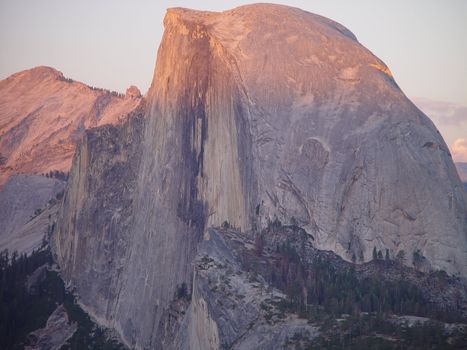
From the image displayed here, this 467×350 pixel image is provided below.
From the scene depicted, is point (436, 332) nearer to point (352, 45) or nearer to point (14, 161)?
point (352, 45)

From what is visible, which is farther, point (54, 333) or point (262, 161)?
point (54, 333)

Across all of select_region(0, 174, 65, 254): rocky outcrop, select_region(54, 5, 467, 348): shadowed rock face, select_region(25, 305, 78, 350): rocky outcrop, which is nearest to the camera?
select_region(54, 5, 467, 348): shadowed rock face

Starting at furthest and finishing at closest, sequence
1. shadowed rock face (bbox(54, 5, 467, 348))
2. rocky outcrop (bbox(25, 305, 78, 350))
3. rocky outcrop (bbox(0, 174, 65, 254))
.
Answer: rocky outcrop (bbox(0, 174, 65, 254)) → rocky outcrop (bbox(25, 305, 78, 350)) → shadowed rock face (bbox(54, 5, 467, 348))

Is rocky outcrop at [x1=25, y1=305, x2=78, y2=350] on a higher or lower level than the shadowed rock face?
lower

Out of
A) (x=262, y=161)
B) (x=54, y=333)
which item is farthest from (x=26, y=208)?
(x=262, y=161)

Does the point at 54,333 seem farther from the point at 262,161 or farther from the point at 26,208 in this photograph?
the point at 26,208

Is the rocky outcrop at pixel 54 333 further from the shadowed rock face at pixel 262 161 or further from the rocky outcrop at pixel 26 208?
the rocky outcrop at pixel 26 208

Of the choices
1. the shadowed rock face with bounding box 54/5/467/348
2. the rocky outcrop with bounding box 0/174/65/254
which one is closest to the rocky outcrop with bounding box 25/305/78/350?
the shadowed rock face with bounding box 54/5/467/348

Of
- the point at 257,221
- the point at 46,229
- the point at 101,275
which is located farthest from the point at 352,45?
the point at 46,229

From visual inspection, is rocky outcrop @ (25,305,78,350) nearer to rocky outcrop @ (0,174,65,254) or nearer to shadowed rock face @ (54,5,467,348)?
shadowed rock face @ (54,5,467,348)
